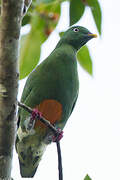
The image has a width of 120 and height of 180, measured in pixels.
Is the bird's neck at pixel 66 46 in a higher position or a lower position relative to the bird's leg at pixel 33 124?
higher

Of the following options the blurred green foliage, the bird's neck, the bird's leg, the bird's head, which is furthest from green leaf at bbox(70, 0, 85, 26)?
the bird's head

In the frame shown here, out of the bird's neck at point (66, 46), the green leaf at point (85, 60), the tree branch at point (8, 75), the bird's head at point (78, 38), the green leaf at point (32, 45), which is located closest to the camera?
the tree branch at point (8, 75)

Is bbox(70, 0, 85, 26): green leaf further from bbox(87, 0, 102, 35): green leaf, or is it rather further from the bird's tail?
the bird's tail

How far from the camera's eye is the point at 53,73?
373cm

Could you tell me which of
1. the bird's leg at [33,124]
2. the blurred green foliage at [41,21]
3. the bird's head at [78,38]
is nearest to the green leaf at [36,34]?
the blurred green foliage at [41,21]

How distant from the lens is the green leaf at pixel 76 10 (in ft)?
7.01

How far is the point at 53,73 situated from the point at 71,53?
0.64 meters

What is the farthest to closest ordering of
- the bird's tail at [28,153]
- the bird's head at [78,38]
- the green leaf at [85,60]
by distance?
the bird's head at [78,38]
the bird's tail at [28,153]
the green leaf at [85,60]

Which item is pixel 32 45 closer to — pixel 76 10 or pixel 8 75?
pixel 8 75

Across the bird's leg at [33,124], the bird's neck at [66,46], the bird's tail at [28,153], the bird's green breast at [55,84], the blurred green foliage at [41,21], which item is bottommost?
the bird's tail at [28,153]

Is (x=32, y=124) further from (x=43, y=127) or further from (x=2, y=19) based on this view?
(x=2, y=19)

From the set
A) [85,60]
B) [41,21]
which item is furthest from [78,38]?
[41,21]

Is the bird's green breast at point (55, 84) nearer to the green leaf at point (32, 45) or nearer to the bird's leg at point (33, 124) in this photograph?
the bird's leg at point (33, 124)

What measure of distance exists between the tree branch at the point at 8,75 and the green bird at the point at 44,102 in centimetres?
129
